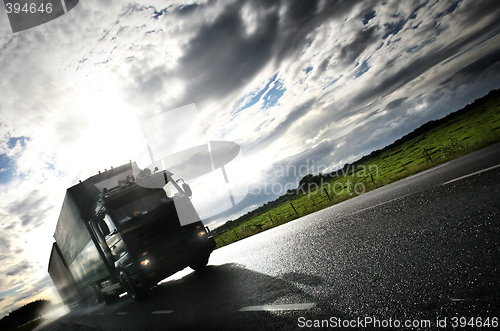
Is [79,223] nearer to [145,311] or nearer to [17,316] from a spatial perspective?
[145,311]

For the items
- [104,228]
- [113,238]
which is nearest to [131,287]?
[113,238]

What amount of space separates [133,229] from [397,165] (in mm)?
72750

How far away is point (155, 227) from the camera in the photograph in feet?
27.6

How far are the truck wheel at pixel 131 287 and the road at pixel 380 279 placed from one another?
3.91ft

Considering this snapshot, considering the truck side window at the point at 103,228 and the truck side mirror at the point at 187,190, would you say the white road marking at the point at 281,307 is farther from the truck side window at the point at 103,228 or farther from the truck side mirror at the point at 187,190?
the truck side window at the point at 103,228

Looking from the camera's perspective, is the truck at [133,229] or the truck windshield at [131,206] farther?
the truck windshield at [131,206]

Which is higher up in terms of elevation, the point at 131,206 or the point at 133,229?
the point at 131,206

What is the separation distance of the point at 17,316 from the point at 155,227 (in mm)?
49695

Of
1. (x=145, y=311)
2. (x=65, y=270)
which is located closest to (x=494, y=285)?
(x=145, y=311)

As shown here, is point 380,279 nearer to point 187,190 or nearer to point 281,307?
point 281,307

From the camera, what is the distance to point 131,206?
28.3ft

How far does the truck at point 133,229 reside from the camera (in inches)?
319

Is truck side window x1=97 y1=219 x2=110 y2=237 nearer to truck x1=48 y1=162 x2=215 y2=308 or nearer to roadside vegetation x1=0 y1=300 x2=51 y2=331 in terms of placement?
truck x1=48 y1=162 x2=215 y2=308

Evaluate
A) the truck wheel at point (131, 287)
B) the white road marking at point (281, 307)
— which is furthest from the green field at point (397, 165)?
the white road marking at point (281, 307)
